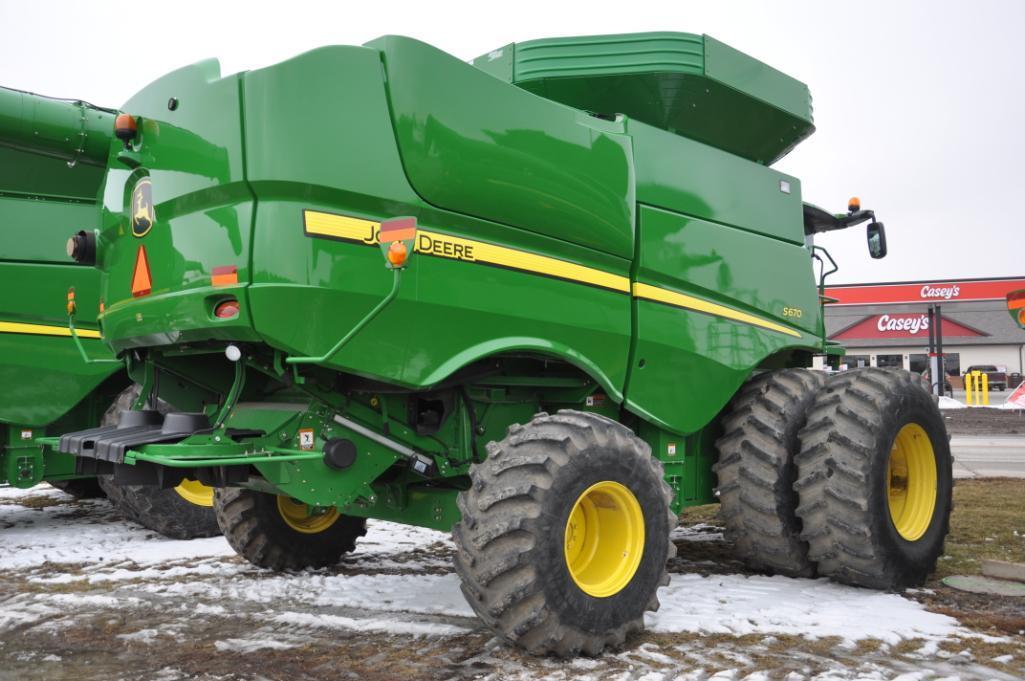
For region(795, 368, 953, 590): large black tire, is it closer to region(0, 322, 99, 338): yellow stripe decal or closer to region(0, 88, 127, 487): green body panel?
region(0, 88, 127, 487): green body panel

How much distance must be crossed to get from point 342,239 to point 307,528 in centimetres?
252

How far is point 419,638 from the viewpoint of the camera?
3910 millimetres

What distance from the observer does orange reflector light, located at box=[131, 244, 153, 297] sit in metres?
3.86

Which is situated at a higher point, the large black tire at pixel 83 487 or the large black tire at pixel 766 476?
the large black tire at pixel 766 476

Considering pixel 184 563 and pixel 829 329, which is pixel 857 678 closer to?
pixel 184 563

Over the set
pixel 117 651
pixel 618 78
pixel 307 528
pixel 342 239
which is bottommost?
pixel 117 651

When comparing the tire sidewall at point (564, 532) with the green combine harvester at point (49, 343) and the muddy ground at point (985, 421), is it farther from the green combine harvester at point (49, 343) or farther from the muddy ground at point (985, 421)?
the muddy ground at point (985, 421)

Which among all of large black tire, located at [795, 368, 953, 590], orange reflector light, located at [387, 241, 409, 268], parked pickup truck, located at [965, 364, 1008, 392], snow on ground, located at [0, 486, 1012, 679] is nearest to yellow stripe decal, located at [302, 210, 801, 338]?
orange reflector light, located at [387, 241, 409, 268]

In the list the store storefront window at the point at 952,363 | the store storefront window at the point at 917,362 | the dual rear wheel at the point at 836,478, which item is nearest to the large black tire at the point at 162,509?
the dual rear wheel at the point at 836,478

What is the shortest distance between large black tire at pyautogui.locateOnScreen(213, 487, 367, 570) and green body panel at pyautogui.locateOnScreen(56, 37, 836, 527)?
0.82 metres

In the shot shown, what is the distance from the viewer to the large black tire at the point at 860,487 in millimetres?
4652

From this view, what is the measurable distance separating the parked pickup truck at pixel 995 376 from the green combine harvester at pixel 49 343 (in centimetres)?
3385

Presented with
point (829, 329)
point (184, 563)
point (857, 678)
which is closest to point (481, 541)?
point (857, 678)

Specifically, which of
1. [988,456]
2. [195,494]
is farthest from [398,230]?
[988,456]
